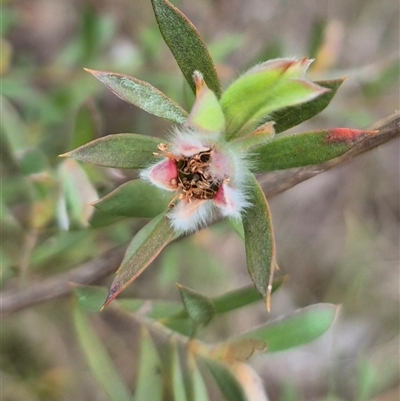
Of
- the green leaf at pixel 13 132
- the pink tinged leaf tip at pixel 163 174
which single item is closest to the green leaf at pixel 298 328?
the pink tinged leaf tip at pixel 163 174

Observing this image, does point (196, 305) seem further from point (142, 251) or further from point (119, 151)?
point (119, 151)

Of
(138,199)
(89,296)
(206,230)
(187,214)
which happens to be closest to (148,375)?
(89,296)

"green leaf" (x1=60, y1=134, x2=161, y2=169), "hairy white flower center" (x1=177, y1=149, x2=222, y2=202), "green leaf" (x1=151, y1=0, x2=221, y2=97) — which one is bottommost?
"hairy white flower center" (x1=177, y1=149, x2=222, y2=202)

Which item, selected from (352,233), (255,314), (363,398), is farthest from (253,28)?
(363,398)

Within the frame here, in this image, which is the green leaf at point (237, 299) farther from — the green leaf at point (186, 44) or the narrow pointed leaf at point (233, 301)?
the green leaf at point (186, 44)

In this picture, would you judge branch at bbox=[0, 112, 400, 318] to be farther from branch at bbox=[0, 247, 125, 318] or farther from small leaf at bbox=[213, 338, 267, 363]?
small leaf at bbox=[213, 338, 267, 363]

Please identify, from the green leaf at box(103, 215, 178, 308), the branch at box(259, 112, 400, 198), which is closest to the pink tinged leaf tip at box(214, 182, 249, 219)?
the green leaf at box(103, 215, 178, 308)

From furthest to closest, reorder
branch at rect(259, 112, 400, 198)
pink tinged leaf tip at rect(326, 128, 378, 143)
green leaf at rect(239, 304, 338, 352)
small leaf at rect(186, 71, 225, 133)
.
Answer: green leaf at rect(239, 304, 338, 352) < branch at rect(259, 112, 400, 198) < pink tinged leaf tip at rect(326, 128, 378, 143) < small leaf at rect(186, 71, 225, 133)
